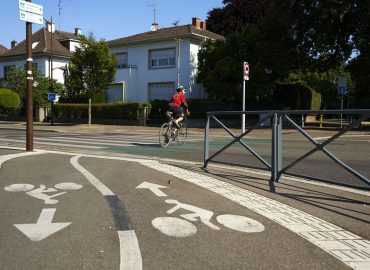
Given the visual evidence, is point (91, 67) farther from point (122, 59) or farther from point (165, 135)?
point (165, 135)

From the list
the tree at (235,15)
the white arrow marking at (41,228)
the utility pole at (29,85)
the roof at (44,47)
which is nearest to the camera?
A: the white arrow marking at (41,228)

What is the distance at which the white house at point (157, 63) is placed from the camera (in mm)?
39312

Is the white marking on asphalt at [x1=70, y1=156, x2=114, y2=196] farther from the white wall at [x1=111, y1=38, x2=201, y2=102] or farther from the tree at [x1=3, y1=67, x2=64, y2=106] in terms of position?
the tree at [x1=3, y1=67, x2=64, y2=106]

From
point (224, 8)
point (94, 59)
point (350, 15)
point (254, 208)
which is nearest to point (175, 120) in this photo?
point (254, 208)

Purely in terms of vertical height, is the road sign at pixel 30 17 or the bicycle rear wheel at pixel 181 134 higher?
the road sign at pixel 30 17

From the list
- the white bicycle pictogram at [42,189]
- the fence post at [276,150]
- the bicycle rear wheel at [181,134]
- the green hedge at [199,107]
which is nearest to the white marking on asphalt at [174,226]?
the white bicycle pictogram at [42,189]

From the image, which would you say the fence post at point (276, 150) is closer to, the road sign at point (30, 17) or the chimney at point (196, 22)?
the road sign at point (30, 17)

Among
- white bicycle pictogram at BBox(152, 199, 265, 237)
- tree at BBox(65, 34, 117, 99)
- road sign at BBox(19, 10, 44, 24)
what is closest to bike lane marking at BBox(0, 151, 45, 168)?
road sign at BBox(19, 10, 44, 24)

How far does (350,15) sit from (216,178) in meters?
22.4

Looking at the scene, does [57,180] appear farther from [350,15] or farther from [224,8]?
[224,8]

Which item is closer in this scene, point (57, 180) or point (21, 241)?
point (21, 241)

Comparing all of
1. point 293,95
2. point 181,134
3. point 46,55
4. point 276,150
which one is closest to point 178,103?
point 181,134

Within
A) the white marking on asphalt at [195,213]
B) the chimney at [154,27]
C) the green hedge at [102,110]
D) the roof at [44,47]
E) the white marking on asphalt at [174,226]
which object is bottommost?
the white marking on asphalt at [174,226]

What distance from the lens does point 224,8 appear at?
48.4 meters
